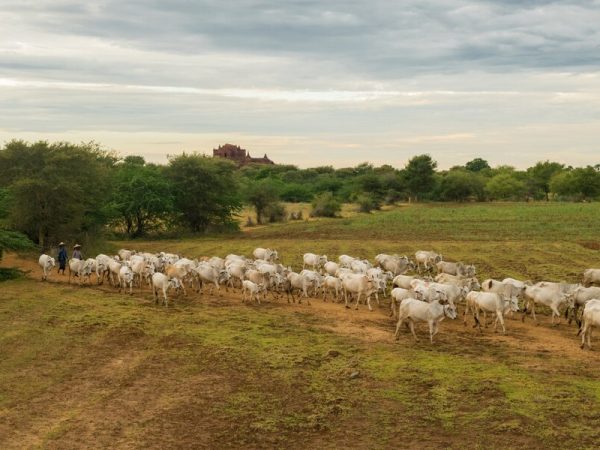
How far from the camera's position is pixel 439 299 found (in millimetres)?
18219

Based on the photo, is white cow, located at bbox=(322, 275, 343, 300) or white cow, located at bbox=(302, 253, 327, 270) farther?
white cow, located at bbox=(302, 253, 327, 270)

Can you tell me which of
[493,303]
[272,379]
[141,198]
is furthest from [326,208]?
[272,379]

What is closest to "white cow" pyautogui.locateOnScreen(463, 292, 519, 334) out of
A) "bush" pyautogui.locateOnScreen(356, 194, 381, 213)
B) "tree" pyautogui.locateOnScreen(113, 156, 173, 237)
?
"tree" pyautogui.locateOnScreen(113, 156, 173, 237)

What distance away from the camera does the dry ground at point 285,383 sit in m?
10.4

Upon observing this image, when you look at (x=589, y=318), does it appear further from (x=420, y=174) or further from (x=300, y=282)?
(x=420, y=174)

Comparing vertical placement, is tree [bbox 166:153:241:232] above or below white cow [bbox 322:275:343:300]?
above

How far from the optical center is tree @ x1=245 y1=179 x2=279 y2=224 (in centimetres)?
6181

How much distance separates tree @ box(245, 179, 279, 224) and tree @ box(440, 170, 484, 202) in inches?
1567

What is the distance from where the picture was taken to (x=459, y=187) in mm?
94625

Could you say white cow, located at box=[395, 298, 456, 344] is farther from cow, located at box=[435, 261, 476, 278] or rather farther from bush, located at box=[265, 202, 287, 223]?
bush, located at box=[265, 202, 287, 223]

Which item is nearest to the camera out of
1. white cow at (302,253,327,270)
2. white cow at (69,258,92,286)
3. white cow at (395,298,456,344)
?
white cow at (395,298,456,344)

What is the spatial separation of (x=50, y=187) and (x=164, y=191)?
55.1 feet

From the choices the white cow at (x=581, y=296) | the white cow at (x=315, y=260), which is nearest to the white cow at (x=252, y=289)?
the white cow at (x=315, y=260)

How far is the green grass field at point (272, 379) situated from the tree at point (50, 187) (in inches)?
454
